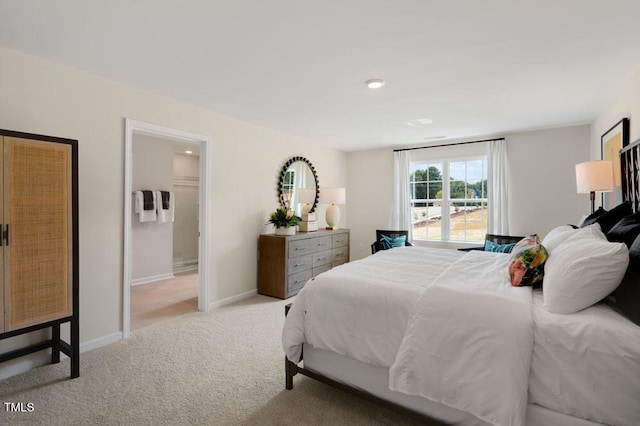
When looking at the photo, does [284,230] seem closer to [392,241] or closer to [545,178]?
[392,241]

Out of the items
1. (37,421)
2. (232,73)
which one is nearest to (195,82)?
(232,73)

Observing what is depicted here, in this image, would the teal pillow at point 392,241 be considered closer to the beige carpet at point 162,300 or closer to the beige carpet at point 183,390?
the beige carpet at point 183,390

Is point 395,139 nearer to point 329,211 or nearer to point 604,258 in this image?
point 329,211

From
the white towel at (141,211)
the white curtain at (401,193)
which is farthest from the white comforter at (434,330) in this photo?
the white towel at (141,211)

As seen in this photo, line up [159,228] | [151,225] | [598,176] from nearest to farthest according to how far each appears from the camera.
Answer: [598,176] → [151,225] → [159,228]

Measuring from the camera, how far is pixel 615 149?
3141 mm

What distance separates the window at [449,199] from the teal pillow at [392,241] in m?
0.64

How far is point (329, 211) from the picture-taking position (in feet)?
17.7

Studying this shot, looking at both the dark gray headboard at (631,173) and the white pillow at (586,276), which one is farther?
the dark gray headboard at (631,173)

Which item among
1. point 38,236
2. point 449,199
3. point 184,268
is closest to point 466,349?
point 38,236

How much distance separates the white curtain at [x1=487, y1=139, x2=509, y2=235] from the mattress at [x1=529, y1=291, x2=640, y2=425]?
3.62 meters

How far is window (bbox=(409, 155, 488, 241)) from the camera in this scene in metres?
5.22

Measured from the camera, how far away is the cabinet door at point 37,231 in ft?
6.75

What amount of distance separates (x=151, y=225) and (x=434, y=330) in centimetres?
509
